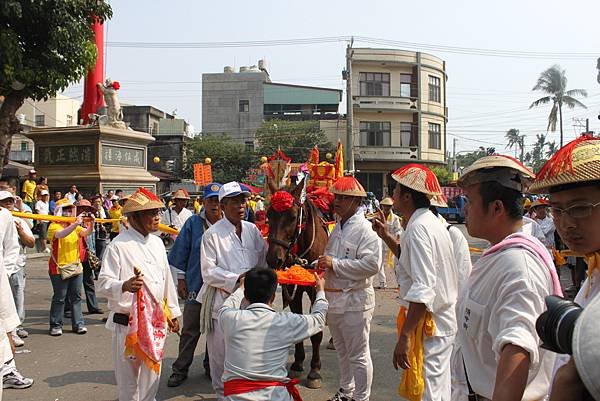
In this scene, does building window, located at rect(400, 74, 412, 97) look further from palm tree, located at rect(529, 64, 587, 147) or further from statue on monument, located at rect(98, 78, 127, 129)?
statue on monument, located at rect(98, 78, 127, 129)

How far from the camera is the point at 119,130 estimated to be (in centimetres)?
1429

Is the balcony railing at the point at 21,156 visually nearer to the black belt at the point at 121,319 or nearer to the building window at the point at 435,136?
the building window at the point at 435,136

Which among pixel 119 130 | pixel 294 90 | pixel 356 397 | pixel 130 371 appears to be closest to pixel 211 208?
pixel 130 371

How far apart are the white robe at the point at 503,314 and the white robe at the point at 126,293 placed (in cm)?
261

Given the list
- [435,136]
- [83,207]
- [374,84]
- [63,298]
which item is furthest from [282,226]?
[435,136]

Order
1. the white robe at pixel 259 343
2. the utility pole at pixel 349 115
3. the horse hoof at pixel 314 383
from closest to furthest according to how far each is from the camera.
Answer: the white robe at pixel 259 343, the horse hoof at pixel 314 383, the utility pole at pixel 349 115

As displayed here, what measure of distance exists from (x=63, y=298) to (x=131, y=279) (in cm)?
404

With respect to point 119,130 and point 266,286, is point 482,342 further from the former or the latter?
point 119,130

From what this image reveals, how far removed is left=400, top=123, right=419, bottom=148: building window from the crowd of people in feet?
115

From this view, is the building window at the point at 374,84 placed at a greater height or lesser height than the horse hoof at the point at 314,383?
greater

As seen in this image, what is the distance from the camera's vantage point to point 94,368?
5.72 meters

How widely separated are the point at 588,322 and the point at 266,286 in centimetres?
237

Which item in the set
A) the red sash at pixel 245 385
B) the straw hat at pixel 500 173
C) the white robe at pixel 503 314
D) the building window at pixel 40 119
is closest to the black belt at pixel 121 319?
the red sash at pixel 245 385

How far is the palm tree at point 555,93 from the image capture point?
43.8 metres
